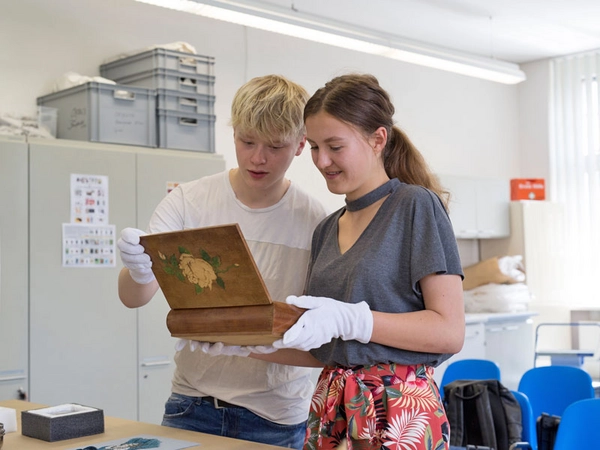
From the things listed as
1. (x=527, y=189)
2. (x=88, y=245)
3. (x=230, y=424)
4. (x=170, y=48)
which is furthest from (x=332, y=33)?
(x=230, y=424)

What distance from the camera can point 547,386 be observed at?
3.71m

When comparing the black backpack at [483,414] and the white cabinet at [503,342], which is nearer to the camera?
the black backpack at [483,414]

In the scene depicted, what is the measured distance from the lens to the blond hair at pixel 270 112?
187 cm

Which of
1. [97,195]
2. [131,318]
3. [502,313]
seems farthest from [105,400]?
[502,313]

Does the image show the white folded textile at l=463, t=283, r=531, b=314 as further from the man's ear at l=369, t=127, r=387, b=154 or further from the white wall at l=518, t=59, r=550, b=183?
the man's ear at l=369, t=127, r=387, b=154

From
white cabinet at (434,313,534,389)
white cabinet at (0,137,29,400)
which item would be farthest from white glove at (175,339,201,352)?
white cabinet at (434,313,534,389)

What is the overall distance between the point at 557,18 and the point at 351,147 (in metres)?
5.21

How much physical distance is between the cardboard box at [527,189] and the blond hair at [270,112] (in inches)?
215

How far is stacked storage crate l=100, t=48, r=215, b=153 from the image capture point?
4250 millimetres

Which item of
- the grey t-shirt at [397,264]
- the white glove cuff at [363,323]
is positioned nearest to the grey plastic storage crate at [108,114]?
the grey t-shirt at [397,264]

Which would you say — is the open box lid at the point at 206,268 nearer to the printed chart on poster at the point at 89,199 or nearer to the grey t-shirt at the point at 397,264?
the grey t-shirt at the point at 397,264

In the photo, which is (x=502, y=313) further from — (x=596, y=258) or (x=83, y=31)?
(x=83, y=31)

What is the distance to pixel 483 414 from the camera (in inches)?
121

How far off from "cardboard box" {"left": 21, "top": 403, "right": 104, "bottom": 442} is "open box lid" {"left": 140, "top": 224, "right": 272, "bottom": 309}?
0.51 metres
